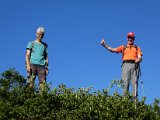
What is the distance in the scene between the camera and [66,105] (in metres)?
13.8

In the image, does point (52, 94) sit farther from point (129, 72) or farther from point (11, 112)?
point (129, 72)

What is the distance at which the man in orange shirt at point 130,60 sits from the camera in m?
15.4

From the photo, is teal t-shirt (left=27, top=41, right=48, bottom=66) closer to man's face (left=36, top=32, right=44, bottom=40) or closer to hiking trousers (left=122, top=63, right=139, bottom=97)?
man's face (left=36, top=32, right=44, bottom=40)

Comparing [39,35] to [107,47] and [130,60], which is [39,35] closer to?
[107,47]

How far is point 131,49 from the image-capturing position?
15773 mm

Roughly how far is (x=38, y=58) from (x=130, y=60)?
304cm

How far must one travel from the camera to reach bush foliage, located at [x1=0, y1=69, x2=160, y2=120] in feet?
43.5

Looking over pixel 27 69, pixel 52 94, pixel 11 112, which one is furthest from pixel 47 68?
pixel 11 112

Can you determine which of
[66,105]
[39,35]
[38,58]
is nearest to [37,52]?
[38,58]

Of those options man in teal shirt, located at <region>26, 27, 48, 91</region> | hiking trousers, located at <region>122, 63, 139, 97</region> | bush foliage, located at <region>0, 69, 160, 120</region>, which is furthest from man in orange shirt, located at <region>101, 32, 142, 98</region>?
man in teal shirt, located at <region>26, 27, 48, 91</region>

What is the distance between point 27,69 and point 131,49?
11.6 ft

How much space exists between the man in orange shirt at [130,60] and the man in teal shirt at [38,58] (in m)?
2.44

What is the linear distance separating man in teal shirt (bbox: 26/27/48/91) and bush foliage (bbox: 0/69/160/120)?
0.72 m

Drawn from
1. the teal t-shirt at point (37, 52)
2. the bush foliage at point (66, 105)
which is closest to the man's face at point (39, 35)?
the teal t-shirt at point (37, 52)
